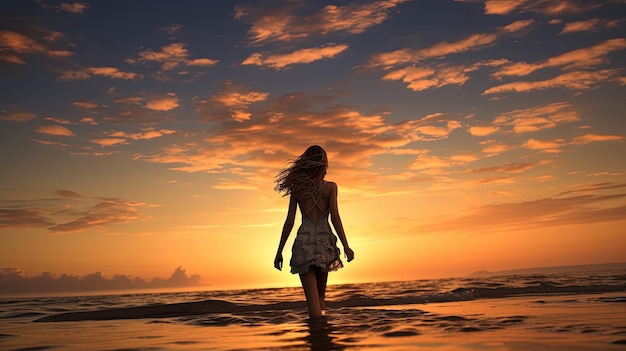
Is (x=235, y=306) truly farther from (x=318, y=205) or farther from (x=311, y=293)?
(x=318, y=205)

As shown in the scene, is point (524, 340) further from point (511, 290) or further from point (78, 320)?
point (511, 290)

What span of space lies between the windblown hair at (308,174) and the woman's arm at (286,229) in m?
0.17

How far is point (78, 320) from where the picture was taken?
12.4m

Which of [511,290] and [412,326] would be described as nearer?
[412,326]

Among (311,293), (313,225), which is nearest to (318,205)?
(313,225)

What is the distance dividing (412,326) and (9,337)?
6.17 meters

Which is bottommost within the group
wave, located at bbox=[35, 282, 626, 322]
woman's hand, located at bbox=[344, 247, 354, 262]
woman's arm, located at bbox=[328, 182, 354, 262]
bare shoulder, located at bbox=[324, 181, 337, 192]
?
wave, located at bbox=[35, 282, 626, 322]

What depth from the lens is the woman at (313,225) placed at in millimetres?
8117

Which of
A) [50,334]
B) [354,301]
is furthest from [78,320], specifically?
[354,301]

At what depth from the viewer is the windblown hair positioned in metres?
8.07

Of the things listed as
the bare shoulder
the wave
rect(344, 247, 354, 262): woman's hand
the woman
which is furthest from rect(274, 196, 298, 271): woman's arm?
the wave

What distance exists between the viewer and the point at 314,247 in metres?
8.18

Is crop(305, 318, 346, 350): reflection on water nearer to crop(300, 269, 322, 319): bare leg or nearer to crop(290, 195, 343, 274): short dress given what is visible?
crop(300, 269, 322, 319): bare leg

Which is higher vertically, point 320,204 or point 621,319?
point 320,204
